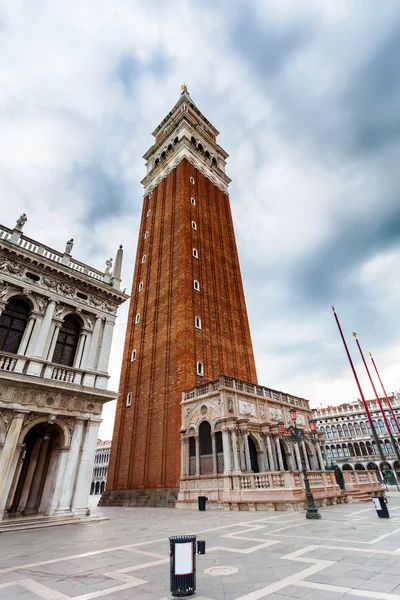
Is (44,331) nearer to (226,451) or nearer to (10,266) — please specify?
(10,266)

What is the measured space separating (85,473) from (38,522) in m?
2.61

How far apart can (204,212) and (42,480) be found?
102ft

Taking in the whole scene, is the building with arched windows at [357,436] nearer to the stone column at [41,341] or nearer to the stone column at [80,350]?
the stone column at [80,350]

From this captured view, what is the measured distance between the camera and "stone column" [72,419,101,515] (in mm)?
14406

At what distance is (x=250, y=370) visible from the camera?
103 feet

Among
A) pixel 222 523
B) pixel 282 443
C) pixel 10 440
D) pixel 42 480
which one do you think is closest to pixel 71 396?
pixel 10 440

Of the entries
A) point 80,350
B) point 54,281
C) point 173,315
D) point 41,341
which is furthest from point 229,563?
point 173,315

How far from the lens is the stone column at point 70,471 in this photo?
46.0ft

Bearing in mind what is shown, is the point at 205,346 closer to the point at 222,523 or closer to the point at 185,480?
the point at 185,480

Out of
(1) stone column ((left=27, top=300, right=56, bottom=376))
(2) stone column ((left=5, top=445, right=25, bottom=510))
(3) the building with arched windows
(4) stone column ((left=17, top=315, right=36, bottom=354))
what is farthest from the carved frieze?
(3) the building with arched windows

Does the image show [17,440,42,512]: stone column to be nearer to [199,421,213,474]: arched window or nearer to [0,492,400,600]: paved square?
[0,492,400,600]: paved square

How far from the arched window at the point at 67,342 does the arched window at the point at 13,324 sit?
1.89 m

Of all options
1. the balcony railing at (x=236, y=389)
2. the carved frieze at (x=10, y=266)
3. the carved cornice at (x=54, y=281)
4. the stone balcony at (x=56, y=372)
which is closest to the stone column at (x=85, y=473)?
the stone balcony at (x=56, y=372)

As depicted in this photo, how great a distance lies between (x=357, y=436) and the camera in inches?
2462
